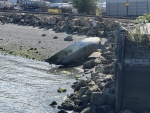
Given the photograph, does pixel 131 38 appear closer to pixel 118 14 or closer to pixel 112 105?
pixel 112 105

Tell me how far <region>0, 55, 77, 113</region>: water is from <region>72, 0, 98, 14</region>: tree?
3790 cm

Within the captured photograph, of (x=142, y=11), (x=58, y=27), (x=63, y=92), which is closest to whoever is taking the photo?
(x=63, y=92)

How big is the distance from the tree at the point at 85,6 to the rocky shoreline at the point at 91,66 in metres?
7.10

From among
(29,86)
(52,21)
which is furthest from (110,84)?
(52,21)

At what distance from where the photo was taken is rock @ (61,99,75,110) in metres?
27.4

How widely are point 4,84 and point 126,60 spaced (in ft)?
41.5

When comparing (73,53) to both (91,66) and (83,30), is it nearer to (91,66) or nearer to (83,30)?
(91,66)

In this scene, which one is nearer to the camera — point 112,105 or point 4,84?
point 112,105

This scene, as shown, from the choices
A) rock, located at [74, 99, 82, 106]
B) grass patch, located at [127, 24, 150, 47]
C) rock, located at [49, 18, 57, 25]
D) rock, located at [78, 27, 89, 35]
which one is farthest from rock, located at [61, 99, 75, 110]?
rock, located at [49, 18, 57, 25]

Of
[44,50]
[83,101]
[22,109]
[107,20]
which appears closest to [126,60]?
[83,101]

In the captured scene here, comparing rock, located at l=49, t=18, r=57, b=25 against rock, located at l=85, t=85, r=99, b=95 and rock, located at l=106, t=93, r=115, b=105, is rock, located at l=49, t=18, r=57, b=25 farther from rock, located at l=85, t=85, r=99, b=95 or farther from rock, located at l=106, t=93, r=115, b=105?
rock, located at l=106, t=93, r=115, b=105

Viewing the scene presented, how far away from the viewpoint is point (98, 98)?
2614 centimetres

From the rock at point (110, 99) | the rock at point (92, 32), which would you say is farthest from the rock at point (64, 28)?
the rock at point (110, 99)

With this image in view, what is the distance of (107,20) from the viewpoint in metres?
63.4
